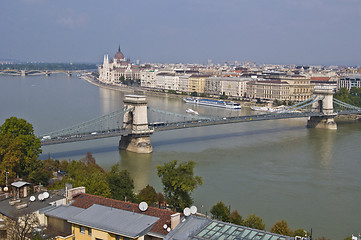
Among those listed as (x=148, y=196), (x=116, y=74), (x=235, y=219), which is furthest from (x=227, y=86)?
(x=235, y=219)

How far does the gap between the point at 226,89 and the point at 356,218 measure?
25.4 metres

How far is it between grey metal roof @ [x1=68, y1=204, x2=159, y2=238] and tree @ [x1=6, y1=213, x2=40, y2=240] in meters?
0.37

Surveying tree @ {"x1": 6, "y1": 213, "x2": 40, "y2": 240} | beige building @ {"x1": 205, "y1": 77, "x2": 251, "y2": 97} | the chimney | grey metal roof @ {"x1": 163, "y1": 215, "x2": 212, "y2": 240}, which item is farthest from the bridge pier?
tree @ {"x1": 6, "y1": 213, "x2": 40, "y2": 240}

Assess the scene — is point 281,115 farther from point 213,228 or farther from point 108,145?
point 213,228

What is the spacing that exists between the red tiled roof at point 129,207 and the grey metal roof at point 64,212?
0.31 feet

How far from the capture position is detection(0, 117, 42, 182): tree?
7.62 meters

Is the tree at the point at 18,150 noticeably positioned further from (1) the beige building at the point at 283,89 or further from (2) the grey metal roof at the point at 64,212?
(1) the beige building at the point at 283,89

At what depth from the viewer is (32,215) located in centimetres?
436

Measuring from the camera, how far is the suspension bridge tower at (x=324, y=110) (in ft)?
59.9

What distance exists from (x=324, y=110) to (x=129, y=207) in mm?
15628

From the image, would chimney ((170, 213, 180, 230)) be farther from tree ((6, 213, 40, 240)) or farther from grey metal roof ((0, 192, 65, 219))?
grey metal roof ((0, 192, 65, 219))

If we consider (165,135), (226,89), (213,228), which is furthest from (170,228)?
(226,89)

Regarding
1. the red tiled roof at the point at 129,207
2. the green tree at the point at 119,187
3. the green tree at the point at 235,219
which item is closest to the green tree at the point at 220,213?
the green tree at the point at 235,219

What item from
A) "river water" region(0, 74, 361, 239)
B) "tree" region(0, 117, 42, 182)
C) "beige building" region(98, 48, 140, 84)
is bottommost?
"river water" region(0, 74, 361, 239)
